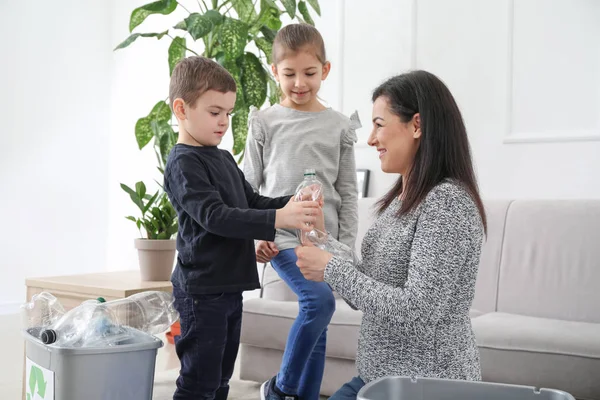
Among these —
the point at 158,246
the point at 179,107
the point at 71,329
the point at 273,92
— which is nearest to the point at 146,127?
the point at 273,92

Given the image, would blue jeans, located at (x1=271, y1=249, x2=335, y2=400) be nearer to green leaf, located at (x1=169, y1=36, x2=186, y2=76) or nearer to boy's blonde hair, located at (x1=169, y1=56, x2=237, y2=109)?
boy's blonde hair, located at (x1=169, y1=56, x2=237, y2=109)

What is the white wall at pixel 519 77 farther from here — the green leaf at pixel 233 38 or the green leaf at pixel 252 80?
the green leaf at pixel 233 38

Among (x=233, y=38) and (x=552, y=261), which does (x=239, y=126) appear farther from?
(x=552, y=261)

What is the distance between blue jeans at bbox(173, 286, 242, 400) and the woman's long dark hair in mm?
670

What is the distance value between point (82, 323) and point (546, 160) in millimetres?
2337

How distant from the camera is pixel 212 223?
1.71 m

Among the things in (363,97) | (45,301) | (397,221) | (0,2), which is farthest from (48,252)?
(397,221)

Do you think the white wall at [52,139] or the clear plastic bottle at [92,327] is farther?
the white wall at [52,139]

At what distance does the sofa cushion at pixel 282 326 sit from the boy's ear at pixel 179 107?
102 cm

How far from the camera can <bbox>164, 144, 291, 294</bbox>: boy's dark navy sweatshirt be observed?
170 centimetres

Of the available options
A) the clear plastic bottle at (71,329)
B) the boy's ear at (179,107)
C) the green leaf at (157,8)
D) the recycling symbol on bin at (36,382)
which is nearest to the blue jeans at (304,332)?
the boy's ear at (179,107)

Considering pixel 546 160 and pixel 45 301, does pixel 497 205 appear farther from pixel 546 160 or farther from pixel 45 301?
pixel 45 301

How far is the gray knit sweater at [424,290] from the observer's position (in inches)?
49.0

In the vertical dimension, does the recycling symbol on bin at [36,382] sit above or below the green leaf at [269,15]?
below
